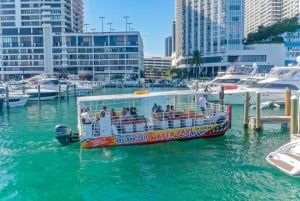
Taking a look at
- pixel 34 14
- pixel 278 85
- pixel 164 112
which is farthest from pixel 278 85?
pixel 34 14

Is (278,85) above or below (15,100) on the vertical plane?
above

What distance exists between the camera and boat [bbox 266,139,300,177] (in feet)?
59.4

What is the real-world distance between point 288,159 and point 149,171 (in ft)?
22.0

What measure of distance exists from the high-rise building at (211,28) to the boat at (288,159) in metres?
124

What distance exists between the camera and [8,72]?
6437 inches

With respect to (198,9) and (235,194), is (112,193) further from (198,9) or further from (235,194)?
(198,9)

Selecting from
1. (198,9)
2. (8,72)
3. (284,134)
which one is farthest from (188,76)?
(284,134)

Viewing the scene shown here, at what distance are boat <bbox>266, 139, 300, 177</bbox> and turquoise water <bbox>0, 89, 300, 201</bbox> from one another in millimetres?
311

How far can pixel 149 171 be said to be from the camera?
63.2 ft

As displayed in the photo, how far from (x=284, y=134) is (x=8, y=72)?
152 metres

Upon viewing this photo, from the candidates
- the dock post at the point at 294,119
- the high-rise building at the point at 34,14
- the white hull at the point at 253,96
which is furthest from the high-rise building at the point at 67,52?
the dock post at the point at 294,119

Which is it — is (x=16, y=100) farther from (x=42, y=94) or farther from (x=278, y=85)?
(x=278, y=85)

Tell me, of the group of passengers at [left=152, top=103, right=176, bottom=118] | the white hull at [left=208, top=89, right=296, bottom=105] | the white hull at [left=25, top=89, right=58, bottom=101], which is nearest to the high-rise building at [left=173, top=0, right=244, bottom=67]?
the white hull at [left=25, top=89, right=58, bottom=101]

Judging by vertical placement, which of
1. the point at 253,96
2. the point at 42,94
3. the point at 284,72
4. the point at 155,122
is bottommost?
the point at 42,94
